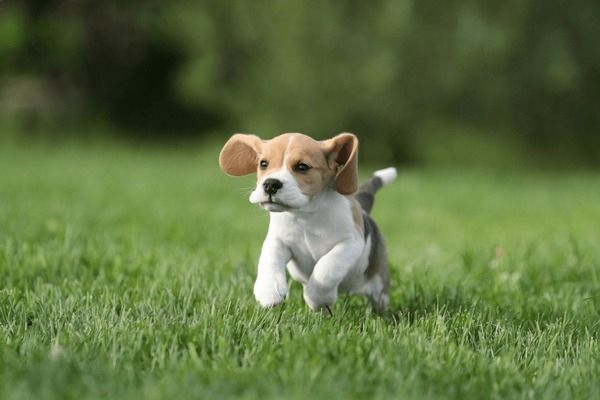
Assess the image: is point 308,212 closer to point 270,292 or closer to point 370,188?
point 270,292

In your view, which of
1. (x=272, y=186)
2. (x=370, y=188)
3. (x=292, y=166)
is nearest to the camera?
(x=272, y=186)

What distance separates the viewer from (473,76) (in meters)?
14.5

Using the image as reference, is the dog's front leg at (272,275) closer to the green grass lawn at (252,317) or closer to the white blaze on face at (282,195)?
the green grass lawn at (252,317)

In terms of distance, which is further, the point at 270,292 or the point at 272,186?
the point at 270,292

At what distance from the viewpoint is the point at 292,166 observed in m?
3.27

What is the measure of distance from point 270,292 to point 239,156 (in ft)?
→ 2.17

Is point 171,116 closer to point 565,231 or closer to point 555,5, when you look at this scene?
point 555,5

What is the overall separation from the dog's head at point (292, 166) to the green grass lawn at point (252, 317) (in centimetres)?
53

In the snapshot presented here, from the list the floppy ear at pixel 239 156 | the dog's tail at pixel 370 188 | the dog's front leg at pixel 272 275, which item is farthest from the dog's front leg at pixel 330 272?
the dog's tail at pixel 370 188

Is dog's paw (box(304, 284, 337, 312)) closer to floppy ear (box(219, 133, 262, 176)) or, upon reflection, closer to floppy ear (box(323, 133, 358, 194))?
floppy ear (box(323, 133, 358, 194))

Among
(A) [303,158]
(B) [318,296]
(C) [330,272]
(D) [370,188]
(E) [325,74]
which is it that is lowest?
(E) [325,74]

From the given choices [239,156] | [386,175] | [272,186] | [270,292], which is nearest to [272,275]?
[270,292]

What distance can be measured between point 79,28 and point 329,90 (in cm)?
1011

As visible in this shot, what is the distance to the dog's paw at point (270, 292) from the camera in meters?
3.29
